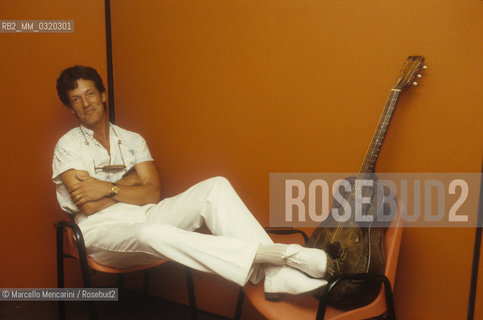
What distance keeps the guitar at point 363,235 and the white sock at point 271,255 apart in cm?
20

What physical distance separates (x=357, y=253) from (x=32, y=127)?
2.05 meters

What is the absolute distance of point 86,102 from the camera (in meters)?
2.34

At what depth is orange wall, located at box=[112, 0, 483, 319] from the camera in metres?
1.78

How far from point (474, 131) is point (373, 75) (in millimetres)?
482

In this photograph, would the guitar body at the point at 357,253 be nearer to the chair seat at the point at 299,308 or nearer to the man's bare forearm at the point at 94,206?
the chair seat at the point at 299,308

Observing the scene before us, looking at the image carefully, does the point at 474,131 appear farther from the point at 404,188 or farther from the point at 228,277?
the point at 228,277

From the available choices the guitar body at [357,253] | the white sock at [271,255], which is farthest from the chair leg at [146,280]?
the guitar body at [357,253]

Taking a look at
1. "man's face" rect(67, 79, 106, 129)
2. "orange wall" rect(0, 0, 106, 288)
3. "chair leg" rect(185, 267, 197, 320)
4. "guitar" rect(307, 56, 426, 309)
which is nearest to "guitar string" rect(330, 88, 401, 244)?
"guitar" rect(307, 56, 426, 309)

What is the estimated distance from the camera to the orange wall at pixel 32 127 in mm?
2537

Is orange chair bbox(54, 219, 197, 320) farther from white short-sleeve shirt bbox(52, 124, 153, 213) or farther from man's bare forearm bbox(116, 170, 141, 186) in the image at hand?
man's bare forearm bbox(116, 170, 141, 186)

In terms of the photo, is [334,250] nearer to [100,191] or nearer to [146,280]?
[100,191]

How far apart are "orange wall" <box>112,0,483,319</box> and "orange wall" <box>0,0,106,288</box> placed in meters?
0.32

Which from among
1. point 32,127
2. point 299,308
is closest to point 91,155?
point 32,127

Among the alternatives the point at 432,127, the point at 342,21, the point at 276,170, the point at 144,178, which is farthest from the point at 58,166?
the point at 432,127
